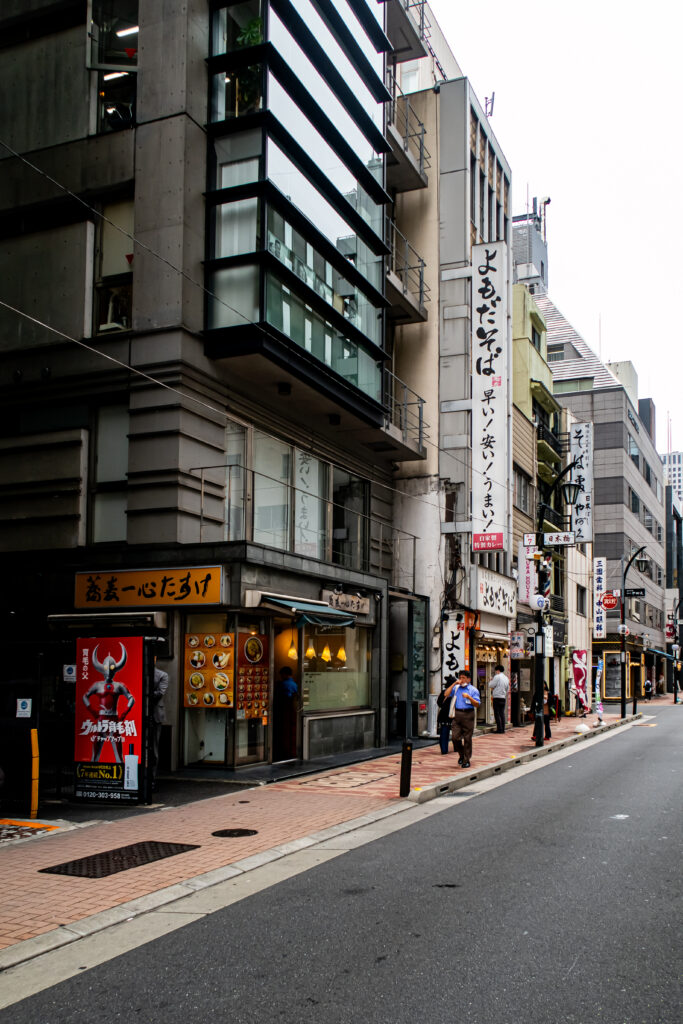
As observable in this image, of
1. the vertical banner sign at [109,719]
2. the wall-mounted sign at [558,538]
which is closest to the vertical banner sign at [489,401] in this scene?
the wall-mounted sign at [558,538]

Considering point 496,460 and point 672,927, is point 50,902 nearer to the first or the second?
point 672,927

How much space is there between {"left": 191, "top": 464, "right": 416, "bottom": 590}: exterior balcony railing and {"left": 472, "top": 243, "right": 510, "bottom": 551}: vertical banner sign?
2.25m

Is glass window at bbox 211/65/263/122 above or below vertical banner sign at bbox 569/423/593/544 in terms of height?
above

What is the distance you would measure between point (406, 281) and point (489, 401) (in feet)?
14.9

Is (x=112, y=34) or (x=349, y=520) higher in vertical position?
(x=112, y=34)

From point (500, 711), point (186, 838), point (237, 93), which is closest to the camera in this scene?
point (186, 838)

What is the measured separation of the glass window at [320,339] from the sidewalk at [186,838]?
8377 mm

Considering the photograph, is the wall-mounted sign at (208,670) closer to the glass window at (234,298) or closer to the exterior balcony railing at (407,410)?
the glass window at (234,298)

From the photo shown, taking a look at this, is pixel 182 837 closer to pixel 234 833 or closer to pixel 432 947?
pixel 234 833

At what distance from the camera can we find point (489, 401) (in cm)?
2614

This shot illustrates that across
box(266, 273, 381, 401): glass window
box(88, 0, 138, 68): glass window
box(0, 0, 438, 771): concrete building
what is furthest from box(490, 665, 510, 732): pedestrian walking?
box(88, 0, 138, 68): glass window

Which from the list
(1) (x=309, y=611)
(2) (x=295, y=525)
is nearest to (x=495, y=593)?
(2) (x=295, y=525)

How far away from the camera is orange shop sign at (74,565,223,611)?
15.7 meters

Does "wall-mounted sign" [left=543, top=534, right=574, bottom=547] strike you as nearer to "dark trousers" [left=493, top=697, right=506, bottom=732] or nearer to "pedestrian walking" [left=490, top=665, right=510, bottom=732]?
"pedestrian walking" [left=490, top=665, right=510, bottom=732]
